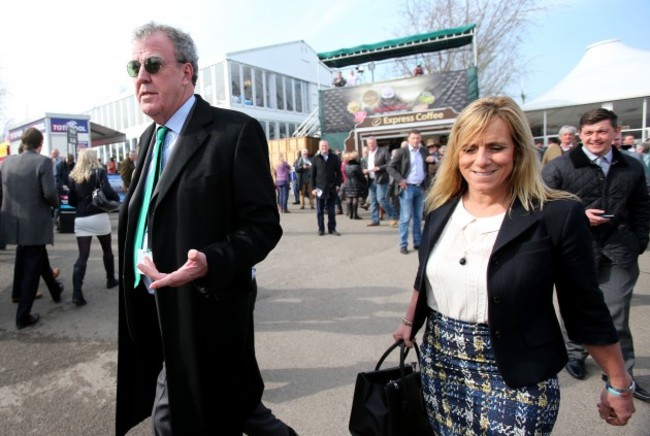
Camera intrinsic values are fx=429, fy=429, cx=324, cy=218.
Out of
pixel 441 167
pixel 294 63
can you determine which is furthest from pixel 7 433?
pixel 294 63

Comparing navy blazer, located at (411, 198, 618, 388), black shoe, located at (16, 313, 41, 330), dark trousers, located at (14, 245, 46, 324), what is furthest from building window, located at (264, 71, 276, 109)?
navy blazer, located at (411, 198, 618, 388)

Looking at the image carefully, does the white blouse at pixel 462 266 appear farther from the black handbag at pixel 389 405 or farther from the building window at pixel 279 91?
the building window at pixel 279 91

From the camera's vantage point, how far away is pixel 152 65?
1795 millimetres

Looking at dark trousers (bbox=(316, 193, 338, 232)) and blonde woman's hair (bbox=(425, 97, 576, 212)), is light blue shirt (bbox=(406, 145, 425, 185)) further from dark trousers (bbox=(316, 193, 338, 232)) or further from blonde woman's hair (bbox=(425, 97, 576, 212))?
blonde woman's hair (bbox=(425, 97, 576, 212))

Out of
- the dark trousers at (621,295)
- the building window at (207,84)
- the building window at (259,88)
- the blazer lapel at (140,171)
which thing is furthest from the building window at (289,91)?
the blazer lapel at (140,171)

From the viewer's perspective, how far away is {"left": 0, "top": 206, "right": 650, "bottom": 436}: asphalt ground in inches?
110

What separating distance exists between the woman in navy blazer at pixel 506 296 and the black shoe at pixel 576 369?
1.76 m

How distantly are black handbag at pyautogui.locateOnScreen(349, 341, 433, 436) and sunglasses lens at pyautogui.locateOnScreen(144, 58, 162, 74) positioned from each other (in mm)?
1506

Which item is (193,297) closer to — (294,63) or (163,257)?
(163,257)

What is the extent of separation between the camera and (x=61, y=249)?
28.7 feet

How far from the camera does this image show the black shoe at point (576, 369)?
3.15 meters

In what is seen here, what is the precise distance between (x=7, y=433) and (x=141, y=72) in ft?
8.28

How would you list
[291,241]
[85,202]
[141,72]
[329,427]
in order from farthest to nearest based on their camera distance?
[291,241]
[85,202]
[329,427]
[141,72]

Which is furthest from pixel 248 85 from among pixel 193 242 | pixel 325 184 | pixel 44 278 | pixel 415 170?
pixel 193 242
